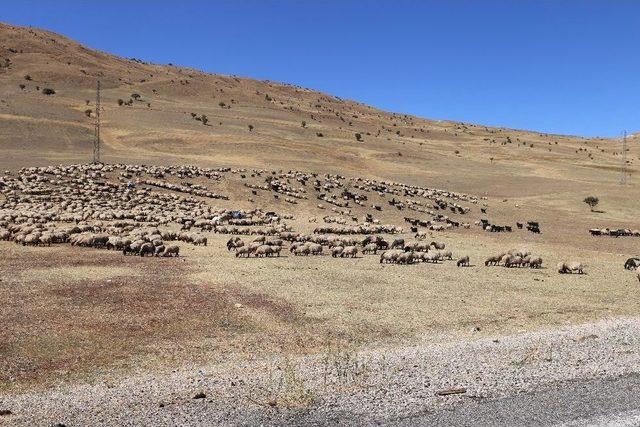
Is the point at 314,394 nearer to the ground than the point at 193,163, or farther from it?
nearer to the ground

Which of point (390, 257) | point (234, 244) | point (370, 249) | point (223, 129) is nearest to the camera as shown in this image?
point (390, 257)

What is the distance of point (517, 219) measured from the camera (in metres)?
54.7

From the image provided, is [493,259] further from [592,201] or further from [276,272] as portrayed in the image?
[592,201]

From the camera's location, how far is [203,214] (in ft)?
141

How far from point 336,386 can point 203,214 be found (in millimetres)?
33390

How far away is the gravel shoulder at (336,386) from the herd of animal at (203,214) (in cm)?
1545

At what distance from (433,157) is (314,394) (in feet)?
285

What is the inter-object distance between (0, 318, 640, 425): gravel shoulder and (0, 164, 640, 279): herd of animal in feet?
50.7

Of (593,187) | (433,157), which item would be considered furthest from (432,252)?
(433,157)

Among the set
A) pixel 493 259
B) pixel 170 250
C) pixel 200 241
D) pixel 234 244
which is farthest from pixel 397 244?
pixel 170 250

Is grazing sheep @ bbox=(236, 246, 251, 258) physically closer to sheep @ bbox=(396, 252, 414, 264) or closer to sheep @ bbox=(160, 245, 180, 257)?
sheep @ bbox=(160, 245, 180, 257)

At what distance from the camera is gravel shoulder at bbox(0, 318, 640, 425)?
30.9 ft

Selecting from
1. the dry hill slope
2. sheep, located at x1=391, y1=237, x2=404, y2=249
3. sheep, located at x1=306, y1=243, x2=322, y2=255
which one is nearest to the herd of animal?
sheep, located at x1=306, y1=243, x2=322, y2=255

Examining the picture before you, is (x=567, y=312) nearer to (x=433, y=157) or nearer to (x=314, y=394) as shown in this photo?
(x=314, y=394)
